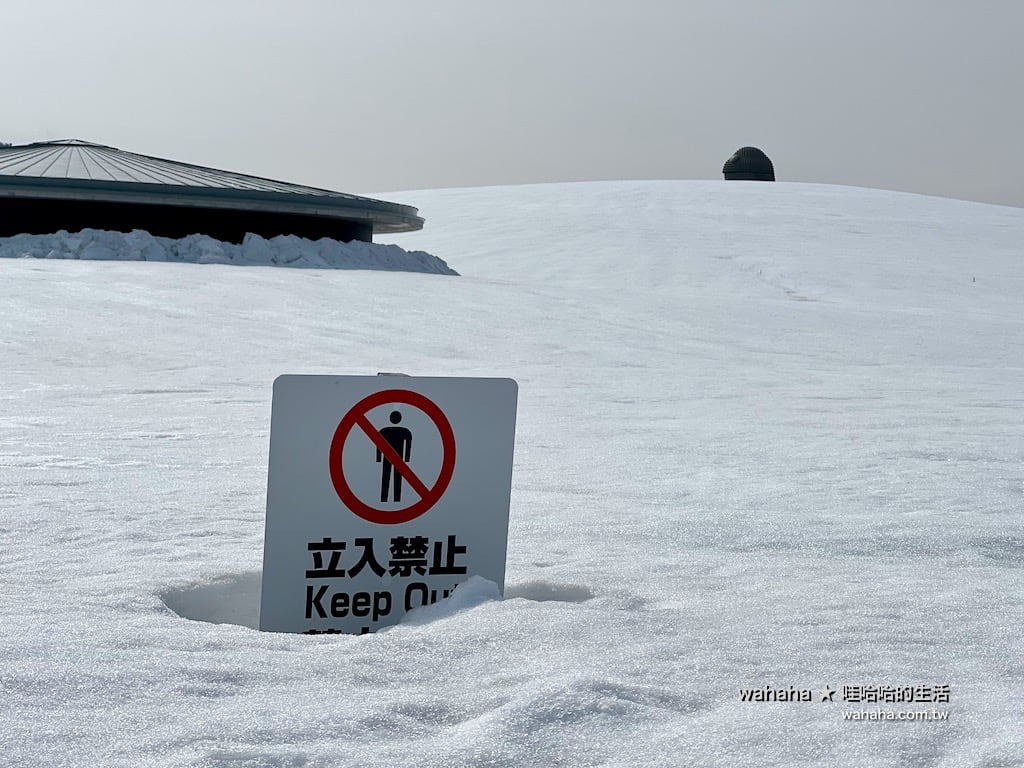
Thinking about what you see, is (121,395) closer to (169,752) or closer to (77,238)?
(169,752)

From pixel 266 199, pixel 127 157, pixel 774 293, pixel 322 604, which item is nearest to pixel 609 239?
pixel 774 293

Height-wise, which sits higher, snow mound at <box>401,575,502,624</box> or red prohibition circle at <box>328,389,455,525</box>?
red prohibition circle at <box>328,389,455,525</box>

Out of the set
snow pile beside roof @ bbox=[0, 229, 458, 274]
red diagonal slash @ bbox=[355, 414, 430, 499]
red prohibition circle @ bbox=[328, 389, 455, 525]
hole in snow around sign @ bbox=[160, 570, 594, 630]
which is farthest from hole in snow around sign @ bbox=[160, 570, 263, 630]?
snow pile beside roof @ bbox=[0, 229, 458, 274]

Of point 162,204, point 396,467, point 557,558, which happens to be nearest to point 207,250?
point 162,204

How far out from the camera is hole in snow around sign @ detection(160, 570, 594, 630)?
296 cm

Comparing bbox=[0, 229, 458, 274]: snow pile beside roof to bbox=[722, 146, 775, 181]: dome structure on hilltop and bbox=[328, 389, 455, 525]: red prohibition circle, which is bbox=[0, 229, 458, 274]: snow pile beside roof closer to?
bbox=[328, 389, 455, 525]: red prohibition circle

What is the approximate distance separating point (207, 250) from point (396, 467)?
44.7 ft

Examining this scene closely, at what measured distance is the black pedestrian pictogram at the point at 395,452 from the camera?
9.55 feet

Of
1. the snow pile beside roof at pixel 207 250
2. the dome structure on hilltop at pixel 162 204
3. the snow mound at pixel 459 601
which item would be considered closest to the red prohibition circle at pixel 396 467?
the snow mound at pixel 459 601

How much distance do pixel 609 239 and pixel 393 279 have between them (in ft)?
30.0

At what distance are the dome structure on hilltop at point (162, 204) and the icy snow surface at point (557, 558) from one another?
5373 millimetres

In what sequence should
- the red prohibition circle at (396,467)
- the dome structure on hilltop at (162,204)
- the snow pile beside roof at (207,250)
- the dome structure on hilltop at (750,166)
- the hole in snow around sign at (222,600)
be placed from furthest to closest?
the dome structure on hilltop at (750,166) < the dome structure on hilltop at (162,204) < the snow pile beside roof at (207,250) < the hole in snow around sign at (222,600) < the red prohibition circle at (396,467)

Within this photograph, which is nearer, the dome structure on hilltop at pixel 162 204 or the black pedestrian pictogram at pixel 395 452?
the black pedestrian pictogram at pixel 395 452

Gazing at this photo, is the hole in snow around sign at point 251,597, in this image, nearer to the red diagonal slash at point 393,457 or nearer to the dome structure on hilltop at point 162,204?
the red diagonal slash at point 393,457
